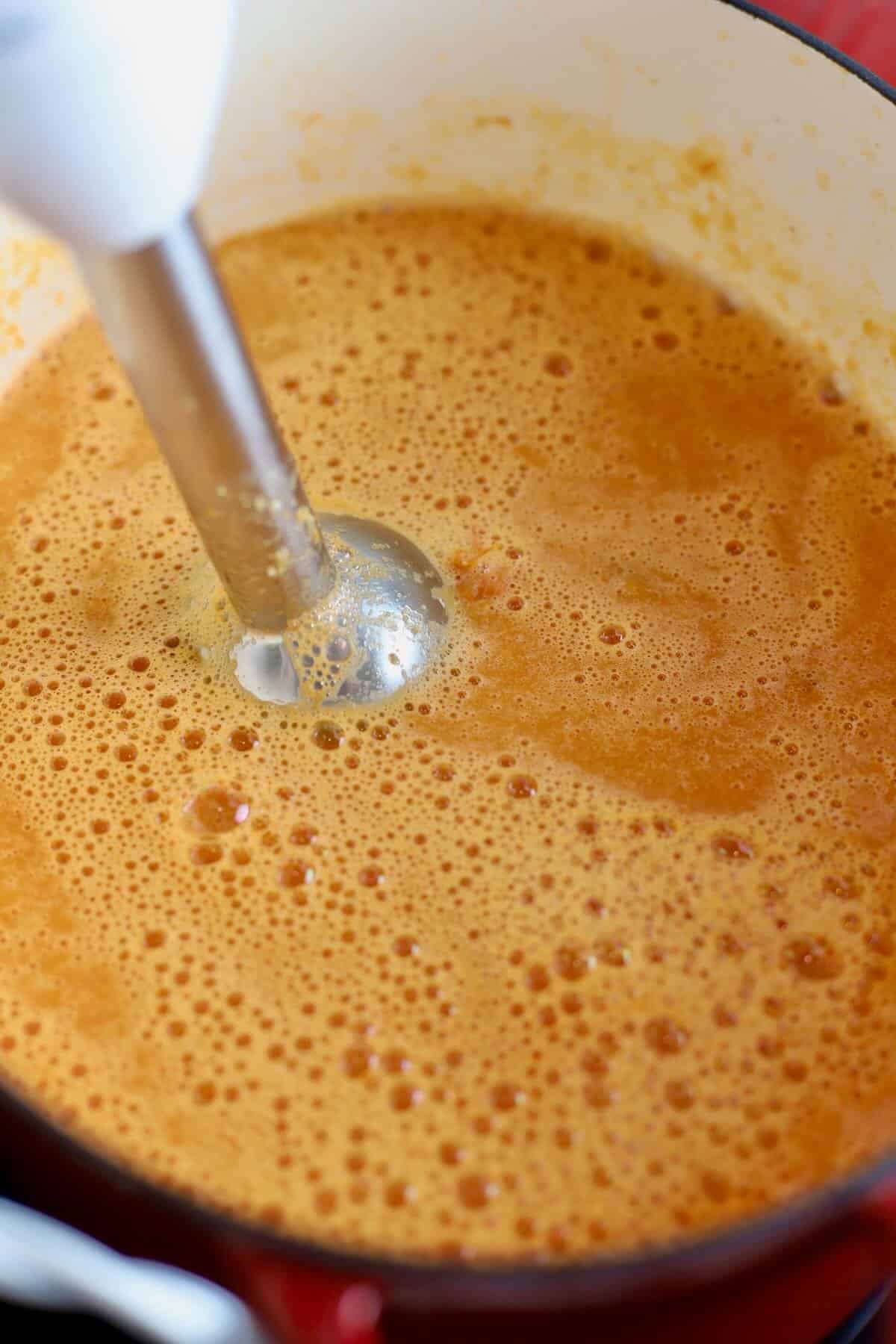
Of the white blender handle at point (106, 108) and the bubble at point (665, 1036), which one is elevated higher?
the white blender handle at point (106, 108)

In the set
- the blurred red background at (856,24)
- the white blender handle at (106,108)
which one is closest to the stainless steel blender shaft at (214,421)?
the white blender handle at (106,108)

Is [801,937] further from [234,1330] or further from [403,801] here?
[234,1330]

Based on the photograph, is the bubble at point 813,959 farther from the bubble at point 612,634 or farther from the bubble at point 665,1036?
the bubble at point 612,634

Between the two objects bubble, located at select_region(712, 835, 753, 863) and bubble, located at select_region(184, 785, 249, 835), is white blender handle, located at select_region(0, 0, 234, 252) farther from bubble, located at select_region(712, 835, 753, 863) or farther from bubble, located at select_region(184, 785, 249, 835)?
bubble, located at select_region(712, 835, 753, 863)

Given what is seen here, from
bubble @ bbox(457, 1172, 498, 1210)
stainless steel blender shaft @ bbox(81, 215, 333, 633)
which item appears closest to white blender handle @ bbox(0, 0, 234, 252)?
stainless steel blender shaft @ bbox(81, 215, 333, 633)

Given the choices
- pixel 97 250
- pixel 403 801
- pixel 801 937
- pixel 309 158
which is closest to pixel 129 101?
pixel 97 250

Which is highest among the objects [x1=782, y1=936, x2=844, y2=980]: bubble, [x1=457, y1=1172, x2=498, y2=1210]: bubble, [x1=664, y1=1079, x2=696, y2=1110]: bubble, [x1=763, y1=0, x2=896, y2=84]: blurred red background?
[x1=763, y1=0, x2=896, y2=84]: blurred red background
